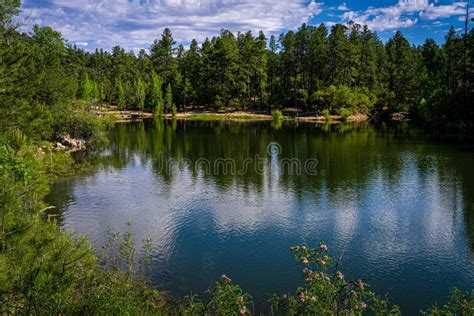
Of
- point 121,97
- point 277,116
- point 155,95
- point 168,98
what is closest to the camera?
point 277,116

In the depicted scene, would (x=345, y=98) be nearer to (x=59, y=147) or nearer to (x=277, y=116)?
(x=277, y=116)

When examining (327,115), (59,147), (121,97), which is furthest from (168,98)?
(59,147)

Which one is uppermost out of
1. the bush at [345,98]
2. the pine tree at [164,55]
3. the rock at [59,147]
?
the pine tree at [164,55]

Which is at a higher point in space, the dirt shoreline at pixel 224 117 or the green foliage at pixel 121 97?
the green foliage at pixel 121 97

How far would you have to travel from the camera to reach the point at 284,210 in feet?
91.1

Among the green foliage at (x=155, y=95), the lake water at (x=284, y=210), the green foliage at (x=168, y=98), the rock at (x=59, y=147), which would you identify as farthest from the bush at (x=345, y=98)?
the rock at (x=59, y=147)

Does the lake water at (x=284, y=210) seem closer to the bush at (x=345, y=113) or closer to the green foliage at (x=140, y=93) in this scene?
the bush at (x=345, y=113)

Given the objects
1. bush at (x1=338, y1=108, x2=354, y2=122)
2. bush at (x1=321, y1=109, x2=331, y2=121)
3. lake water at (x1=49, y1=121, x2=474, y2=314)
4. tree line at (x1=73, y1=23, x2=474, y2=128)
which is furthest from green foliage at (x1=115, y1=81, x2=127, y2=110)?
lake water at (x1=49, y1=121, x2=474, y2=314)

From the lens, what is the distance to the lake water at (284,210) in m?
19.1

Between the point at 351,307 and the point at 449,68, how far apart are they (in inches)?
3665

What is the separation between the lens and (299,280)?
18328 mm

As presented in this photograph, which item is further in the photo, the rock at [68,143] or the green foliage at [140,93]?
the green foliage at [140,93]

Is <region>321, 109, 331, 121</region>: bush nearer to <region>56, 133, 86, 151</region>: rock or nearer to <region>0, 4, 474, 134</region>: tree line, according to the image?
<region>0, 4, 474, 134</region>: tree line

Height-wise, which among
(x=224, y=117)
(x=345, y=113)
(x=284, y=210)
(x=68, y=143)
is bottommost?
(x=284, y=210)
